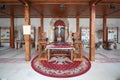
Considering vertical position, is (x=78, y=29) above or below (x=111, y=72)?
above

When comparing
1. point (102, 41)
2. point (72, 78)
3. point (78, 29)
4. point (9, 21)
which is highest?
point (9, 21)

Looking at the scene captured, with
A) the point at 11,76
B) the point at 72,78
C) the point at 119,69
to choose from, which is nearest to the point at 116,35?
the point at 119,69

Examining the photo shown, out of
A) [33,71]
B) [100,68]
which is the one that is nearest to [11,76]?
[33,71]

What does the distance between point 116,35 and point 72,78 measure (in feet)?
36.0

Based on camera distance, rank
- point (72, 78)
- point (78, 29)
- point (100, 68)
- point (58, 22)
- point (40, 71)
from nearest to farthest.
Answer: point (72, 78)
point (40, 71)
point (100, 68)
point (78, 29)
point (58, 22)

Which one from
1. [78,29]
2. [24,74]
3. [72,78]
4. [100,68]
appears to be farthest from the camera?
[78,29]

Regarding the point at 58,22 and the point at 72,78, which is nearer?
the point at 72,78

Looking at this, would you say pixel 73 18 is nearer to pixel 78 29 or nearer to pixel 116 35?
pixel 78 29

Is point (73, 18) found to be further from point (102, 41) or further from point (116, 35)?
point (116, 35)

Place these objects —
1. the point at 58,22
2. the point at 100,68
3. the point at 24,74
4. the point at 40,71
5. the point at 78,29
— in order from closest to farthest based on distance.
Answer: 1. the point at 24,74
2. the point at 40,71
3. the point at 100,68
4. the point at 78,29
5. the point at 58,22

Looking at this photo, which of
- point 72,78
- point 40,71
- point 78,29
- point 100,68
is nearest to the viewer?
point 72,78

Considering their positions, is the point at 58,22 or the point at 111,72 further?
the point at 58,22

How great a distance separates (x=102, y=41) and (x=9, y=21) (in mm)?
10309

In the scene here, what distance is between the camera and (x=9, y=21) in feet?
46.4
